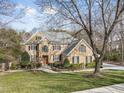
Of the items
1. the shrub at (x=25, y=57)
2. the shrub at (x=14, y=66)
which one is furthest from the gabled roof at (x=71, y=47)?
the shrub at (x=14, y=66)

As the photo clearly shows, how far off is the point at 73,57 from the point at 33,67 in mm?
8385

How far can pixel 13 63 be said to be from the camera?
133 feet

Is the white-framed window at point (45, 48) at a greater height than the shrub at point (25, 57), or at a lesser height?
greater

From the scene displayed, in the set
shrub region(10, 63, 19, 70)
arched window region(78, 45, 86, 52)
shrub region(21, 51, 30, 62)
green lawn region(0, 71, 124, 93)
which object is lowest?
green lawn region(0, 71, 124, 93)

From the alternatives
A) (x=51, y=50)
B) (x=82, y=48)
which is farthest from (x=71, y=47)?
(x=51, y=50)

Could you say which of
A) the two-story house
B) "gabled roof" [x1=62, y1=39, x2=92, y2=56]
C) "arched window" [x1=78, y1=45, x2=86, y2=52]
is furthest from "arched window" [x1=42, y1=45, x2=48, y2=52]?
"arched window" [x1=78, y1=45, x2=86, y2=52]

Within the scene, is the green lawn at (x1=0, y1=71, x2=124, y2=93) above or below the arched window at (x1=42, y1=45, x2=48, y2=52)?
below

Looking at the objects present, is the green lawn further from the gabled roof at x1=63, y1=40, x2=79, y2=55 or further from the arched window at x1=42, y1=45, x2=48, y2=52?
the arched window at x1=42, y1=45, x2=48, y2=52

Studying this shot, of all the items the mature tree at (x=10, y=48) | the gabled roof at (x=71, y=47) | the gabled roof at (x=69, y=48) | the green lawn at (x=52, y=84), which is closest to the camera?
the green lawn at (x=52, y=84)

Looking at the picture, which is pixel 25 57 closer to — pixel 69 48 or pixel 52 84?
pixel 69 48

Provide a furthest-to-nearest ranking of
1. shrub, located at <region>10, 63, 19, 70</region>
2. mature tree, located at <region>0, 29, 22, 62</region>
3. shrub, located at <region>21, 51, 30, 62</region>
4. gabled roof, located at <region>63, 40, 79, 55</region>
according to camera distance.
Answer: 1. gabled roof, located at <region>63, 40, 79, 55</region>
2. shrub, located at <region>21, 51, 30, 62</region>
3. shrub, located at <region>10, 63, 19, 70</region>
4. mature tree, located at <region>0, 29, 22, 62</region>

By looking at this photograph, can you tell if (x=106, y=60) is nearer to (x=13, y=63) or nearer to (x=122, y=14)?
(x=13, y=63)

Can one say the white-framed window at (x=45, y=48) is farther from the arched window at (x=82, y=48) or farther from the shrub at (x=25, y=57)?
the arched window at (x=82, y=48)

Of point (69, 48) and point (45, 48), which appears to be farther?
point (45, 48)
